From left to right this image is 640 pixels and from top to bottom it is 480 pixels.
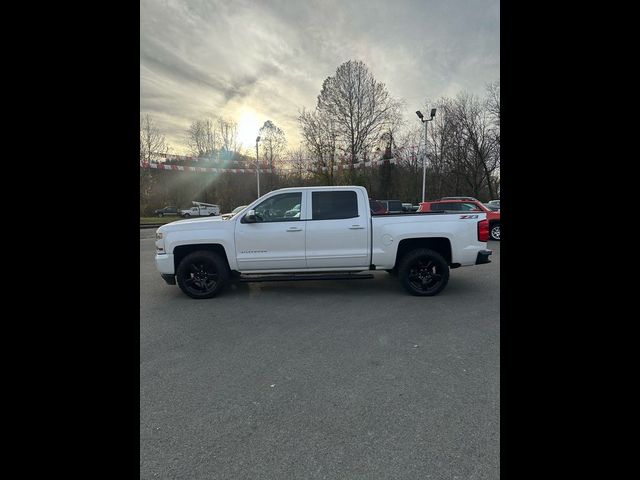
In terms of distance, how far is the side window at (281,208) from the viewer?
568 cm

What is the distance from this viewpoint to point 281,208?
5.75 meters

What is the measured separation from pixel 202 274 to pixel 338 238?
2494 millimetres

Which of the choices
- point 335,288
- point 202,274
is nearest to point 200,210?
point 202,274

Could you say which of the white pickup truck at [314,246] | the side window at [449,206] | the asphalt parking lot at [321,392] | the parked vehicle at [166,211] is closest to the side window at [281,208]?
the white pickup truck at [314,246]

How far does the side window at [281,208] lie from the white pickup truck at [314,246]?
3 centimetres

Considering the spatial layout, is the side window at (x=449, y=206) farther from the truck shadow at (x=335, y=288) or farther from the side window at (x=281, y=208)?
the side window at (x=281, y=208)

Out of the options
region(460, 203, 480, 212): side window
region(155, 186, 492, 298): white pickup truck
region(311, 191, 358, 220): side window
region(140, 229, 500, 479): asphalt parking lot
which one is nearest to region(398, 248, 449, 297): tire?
region(155, 186, 492, 298): white pickup truck

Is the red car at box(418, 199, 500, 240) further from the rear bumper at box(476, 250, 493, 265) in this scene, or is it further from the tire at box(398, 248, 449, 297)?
the tire at box(398, 248, 449, 297)

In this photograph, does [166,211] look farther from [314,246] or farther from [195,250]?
[314,246]

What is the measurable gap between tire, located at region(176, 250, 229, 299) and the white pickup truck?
2 centimetres

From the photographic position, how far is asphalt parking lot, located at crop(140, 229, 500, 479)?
197cm
